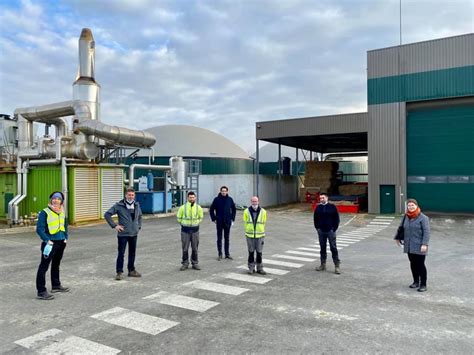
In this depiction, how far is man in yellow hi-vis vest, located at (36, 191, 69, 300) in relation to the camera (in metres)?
6.89

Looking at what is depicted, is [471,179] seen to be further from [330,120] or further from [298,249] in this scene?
[298,249]

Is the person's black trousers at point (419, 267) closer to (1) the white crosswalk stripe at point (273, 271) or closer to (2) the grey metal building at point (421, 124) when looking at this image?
(1) the white crosswalk stripe at point (273, 271)

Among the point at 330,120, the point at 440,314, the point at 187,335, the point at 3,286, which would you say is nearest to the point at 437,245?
the point at 440,314

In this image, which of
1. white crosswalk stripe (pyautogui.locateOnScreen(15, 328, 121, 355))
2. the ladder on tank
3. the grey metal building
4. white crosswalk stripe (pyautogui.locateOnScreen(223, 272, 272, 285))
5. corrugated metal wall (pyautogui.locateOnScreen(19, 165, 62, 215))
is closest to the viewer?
white crosswalk stripe (pyautogui.locateOnScreen(15, 328, 121, 355))

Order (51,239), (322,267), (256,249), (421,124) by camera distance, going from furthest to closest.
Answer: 1. (421,124)
2. (322,267)
3. (256,249)
4. (51,239)

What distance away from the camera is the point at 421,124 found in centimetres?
2522

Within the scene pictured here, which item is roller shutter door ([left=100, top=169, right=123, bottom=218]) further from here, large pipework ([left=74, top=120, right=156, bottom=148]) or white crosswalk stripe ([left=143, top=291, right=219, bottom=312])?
white crosswalk stripe ([left=143, top=291, right=219, bottom=312])

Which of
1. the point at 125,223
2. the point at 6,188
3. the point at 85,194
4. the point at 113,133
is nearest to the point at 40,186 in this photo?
the point at 85,194

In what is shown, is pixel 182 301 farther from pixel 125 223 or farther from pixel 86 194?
pixel 86 194

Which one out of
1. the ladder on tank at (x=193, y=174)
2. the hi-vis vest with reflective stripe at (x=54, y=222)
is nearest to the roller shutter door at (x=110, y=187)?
the ladder on tank at (x=193, y=174)

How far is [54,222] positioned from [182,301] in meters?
2.72

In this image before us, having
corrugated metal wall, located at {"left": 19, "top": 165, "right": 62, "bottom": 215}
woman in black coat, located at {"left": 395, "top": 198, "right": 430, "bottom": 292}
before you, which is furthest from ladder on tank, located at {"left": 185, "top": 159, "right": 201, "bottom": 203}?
woman in black coat, located at {"left": 395, "top": 198, "right": 430, "bottom": 292}

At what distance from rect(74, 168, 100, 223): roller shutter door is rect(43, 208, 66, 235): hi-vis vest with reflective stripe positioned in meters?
12.2

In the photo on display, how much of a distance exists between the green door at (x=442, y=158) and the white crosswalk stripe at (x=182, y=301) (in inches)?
868
